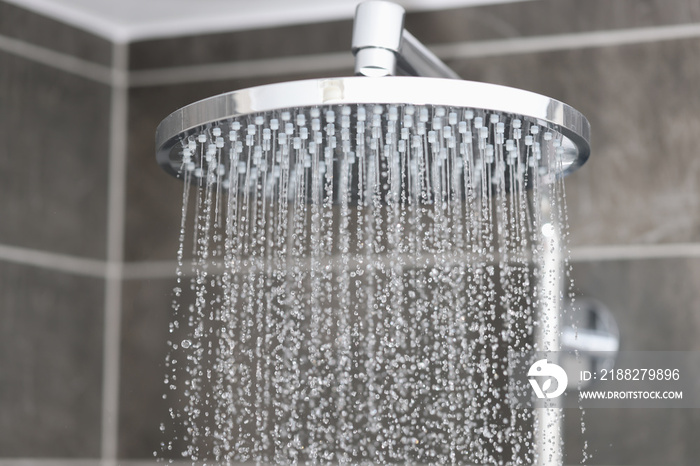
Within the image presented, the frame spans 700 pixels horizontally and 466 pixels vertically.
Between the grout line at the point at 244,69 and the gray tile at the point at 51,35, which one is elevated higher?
the gray tile at the point at 51,35

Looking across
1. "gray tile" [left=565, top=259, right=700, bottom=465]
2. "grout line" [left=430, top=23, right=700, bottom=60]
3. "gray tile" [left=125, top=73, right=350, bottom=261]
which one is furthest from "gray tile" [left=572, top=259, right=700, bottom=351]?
"gray tile" [left=125, top=73, right=350, bottom=261]

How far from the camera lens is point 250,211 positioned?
1.80 meters

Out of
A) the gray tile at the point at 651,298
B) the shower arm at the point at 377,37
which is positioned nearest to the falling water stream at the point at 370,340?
the gray tile at the point at 651,298

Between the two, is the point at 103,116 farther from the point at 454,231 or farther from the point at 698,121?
the point at 698,121

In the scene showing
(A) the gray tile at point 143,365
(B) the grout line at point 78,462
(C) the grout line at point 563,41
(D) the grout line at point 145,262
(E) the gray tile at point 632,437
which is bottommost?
(B) the grout line at point 78,462

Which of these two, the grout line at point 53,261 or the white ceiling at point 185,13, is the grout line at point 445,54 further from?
→ the grout line at point 53,261

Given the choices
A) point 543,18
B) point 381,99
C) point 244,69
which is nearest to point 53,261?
point 244,69

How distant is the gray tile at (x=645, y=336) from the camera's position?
5.14 feet

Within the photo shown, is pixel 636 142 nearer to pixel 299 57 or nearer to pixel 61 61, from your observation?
pixel 299 57

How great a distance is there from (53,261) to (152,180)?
10.2 inches

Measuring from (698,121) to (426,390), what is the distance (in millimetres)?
678

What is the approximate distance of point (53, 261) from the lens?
1.78 meters

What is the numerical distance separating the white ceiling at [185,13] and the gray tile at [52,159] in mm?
129

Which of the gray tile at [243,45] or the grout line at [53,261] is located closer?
the grout line at [53,261]
